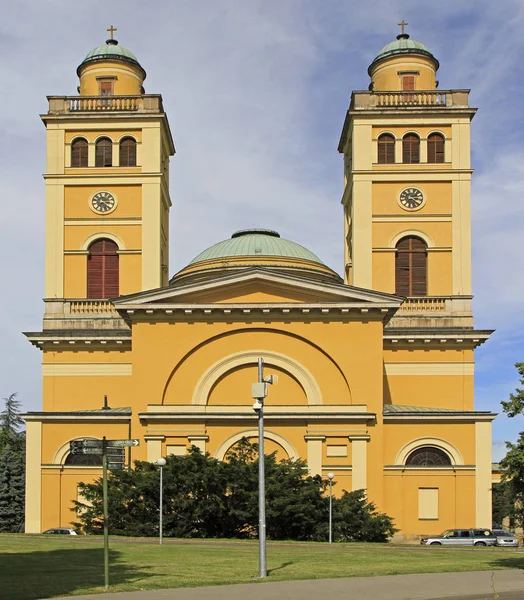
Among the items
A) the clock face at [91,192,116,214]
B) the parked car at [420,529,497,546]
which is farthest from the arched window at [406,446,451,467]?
the clock face at [91,192,116,214]

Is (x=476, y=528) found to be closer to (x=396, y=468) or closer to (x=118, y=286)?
(x=396, y=468)

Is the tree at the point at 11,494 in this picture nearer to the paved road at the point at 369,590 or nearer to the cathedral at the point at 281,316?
the cathedral at the point at 281,316

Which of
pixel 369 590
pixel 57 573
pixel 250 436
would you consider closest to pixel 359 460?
pixel 250 436

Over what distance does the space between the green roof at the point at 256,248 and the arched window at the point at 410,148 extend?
7.33 m

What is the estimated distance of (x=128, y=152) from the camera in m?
55.2

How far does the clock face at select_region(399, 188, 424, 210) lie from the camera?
53844 mm

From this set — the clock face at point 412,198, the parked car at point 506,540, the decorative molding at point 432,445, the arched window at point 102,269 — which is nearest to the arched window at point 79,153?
the arched window at point 102,269

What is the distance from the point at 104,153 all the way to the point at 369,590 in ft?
127

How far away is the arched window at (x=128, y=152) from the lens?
55000 millimetres

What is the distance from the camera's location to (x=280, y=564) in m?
25.3

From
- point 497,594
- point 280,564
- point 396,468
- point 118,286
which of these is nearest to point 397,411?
point 396,468

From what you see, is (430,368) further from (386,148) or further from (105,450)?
(105,450)

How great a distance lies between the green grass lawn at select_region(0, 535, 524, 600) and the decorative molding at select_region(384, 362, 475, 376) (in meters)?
17.5

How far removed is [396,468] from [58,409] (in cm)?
1640
